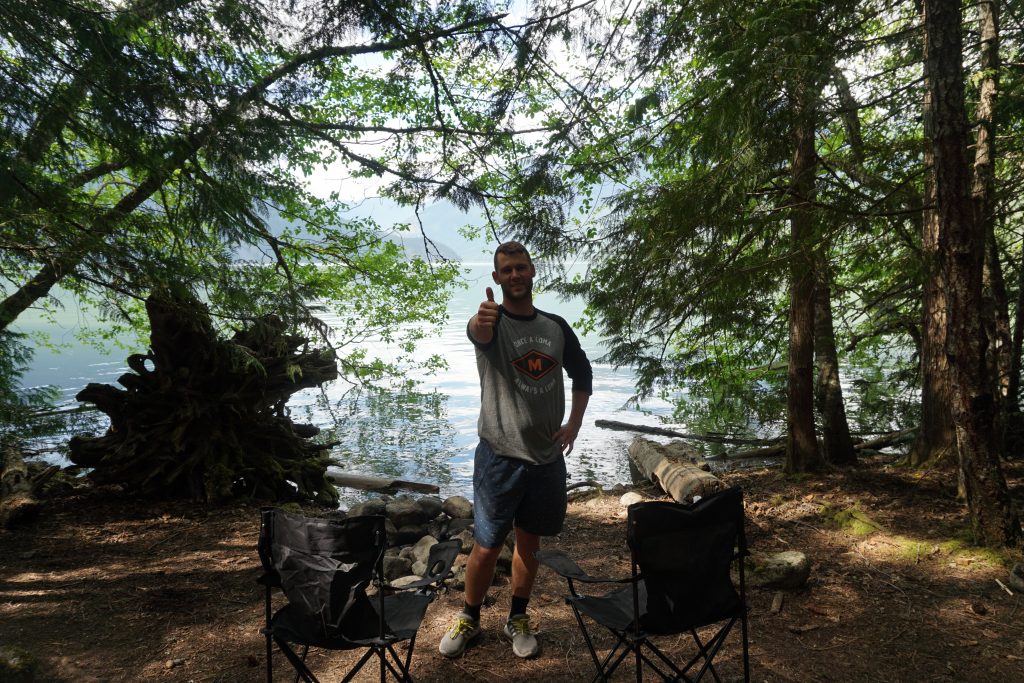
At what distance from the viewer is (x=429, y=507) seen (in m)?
6.04

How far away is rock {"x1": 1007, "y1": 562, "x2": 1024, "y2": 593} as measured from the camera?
10.4 ft

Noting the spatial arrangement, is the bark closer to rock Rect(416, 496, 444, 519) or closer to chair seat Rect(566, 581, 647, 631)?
chair seat Rect(566, 581, 647, 631)

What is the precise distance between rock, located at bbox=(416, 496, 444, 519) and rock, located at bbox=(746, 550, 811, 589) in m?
3.35

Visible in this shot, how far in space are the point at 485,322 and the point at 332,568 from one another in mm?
1091

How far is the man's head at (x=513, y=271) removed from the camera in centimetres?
256

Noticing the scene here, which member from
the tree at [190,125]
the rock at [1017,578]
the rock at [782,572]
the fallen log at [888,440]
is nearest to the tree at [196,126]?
the tree at [190,125]

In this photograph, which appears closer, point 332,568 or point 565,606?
point 332,568

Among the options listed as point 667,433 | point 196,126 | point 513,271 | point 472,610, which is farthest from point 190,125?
point 667,433

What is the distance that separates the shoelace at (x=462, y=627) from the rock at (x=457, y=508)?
127 inches

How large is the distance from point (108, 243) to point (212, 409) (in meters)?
2.88

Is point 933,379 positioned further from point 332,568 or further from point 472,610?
point 332,568

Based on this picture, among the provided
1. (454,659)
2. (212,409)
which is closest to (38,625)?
(454,659)

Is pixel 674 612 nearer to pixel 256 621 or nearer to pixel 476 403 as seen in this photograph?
pixel 256 621

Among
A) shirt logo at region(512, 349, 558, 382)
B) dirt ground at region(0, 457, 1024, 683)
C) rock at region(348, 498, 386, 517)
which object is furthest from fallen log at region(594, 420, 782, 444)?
shirt logo at region(512, 349, 558, 382)
